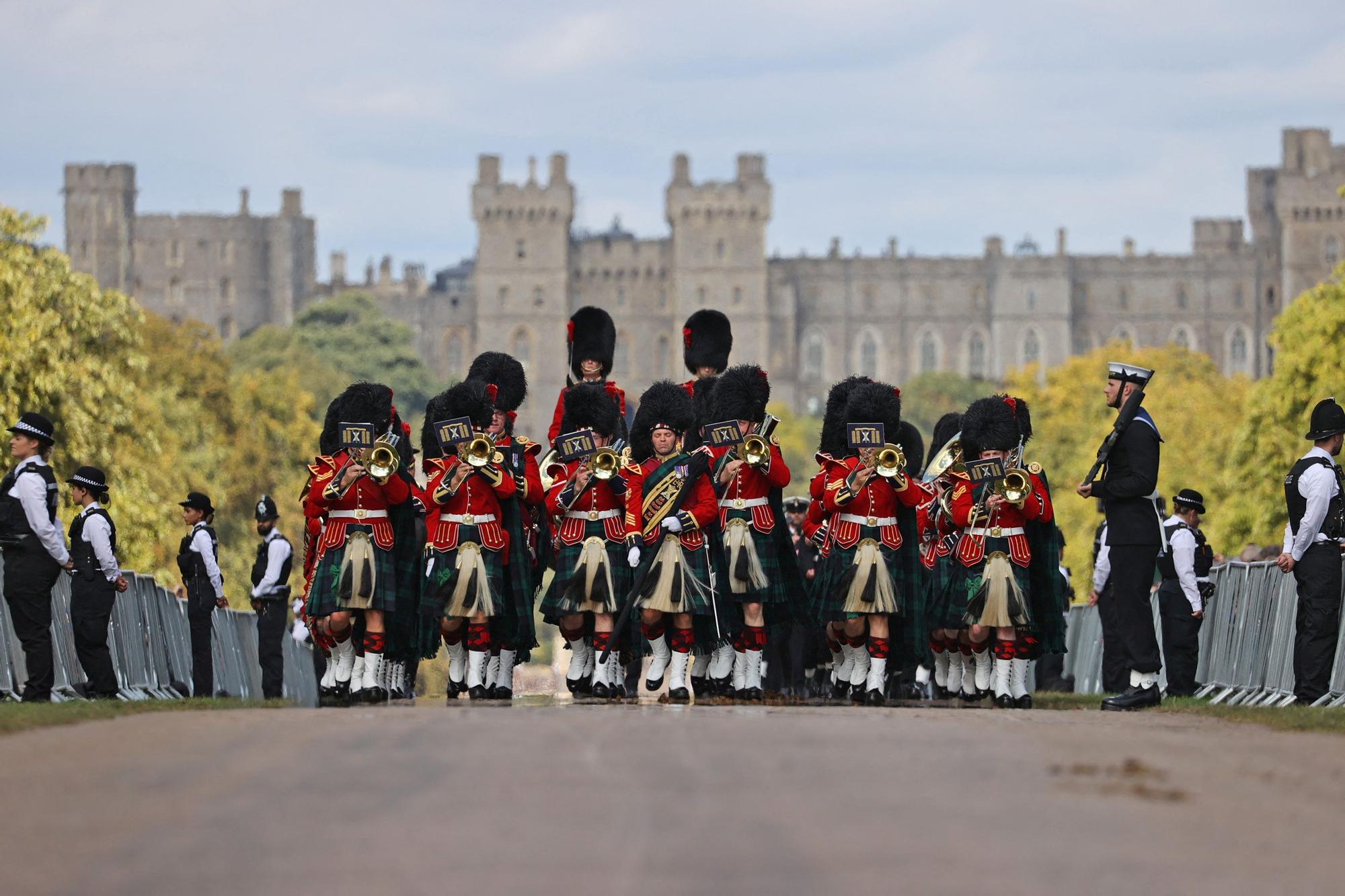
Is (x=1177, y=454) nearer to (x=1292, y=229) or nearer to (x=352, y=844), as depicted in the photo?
(x=352, y=844)

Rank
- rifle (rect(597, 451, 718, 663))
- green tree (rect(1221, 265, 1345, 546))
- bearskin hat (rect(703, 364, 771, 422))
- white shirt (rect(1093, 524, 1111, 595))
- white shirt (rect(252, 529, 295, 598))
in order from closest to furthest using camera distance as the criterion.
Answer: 1. rifle (rect(597, 451, 718, 663))
2. bearskin hat (rect(703, 364, 771, 422))
3. white shirt (rect(1093, 524, 1111, 595))
4. white shirt (rect(252, 529, 295, 598))
5. green tree (rect(1221, 265, 1345, 546))

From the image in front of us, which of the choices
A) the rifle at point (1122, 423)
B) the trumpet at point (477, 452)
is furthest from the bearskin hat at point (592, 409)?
the rifle at point (1122, 423)

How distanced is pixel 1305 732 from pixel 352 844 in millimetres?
5843

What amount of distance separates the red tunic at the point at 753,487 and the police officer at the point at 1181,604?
490 centimetres

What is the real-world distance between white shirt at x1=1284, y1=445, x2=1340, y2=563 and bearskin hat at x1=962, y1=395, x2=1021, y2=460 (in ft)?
6.38

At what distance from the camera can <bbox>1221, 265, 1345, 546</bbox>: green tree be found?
150 ft

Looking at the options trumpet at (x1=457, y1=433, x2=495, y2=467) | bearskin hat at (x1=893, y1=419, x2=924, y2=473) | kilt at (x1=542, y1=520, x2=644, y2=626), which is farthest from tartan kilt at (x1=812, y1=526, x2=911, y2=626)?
bearskin hat at (x1=893, y1=419, x2=924, y2=473)

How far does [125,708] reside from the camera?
588 inches

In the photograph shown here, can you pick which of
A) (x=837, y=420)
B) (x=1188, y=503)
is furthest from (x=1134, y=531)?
(x=1188, y=503)

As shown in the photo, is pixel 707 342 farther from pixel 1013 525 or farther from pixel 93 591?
pixel 93 591

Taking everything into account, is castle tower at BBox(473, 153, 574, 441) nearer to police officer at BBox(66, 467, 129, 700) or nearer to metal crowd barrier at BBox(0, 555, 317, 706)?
metal crowd barrier at BBox(0, 555, 317, 706)

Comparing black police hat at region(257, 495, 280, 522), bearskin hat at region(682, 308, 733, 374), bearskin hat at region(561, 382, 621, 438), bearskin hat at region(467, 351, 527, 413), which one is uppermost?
bearskin hat at region(682, 308, 733, 374)

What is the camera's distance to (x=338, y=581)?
15.9m

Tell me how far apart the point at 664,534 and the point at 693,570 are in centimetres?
31
